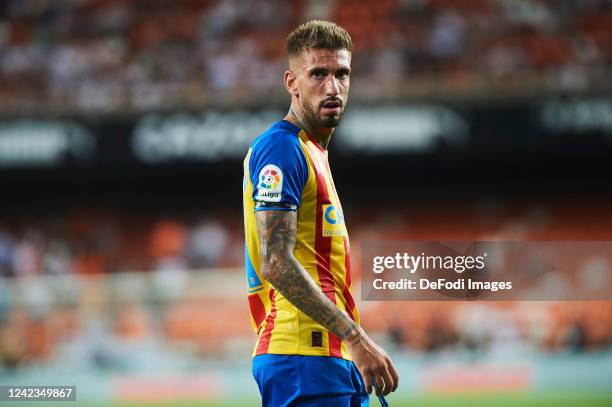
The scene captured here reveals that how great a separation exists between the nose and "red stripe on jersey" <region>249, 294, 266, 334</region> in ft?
2.18

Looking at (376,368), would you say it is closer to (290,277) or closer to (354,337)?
(354,337)

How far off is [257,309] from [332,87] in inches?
28.6

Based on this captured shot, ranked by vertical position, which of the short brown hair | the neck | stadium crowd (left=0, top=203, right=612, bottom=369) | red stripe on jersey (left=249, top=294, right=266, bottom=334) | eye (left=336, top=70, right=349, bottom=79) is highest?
stadium crowd (left=0, top=203, right=612, bottom=369)

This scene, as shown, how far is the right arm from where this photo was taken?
2.53 metres

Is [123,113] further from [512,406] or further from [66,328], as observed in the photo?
[512,406]

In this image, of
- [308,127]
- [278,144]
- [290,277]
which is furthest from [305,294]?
[308,127]

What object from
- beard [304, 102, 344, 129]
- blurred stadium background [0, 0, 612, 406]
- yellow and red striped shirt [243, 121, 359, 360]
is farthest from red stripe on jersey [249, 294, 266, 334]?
blurred stadium background [0, 0, 612, 406]

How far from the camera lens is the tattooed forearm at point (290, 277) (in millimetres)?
2619

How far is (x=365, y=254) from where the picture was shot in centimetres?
529

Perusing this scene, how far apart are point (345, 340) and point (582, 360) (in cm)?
929

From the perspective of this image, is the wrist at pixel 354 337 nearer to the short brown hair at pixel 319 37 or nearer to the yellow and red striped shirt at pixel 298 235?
the yellow and red striped shirt at pixel 298 235

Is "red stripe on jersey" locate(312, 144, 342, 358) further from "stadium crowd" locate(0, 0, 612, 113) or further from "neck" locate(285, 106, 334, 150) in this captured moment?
"stadium crowd" locate(0, 0, 612, 113)

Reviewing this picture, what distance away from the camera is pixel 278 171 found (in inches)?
105

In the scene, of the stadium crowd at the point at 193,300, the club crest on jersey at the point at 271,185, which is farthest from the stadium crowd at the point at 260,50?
the club crest on jersey at the point at 271,185
